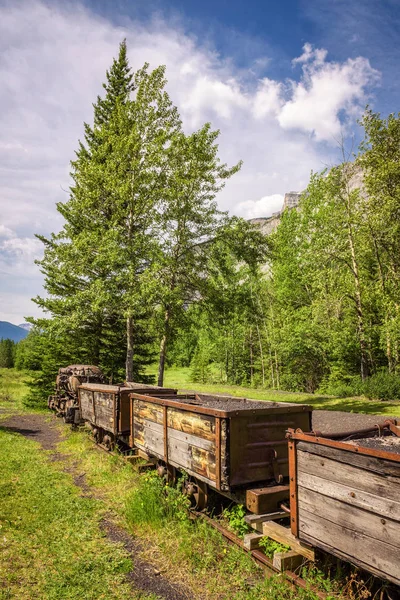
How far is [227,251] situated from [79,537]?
44.6ft

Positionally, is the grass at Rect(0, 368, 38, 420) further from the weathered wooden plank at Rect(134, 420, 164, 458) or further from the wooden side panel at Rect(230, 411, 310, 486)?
the wooden side panel at Rect(230, 411, 310, 486)

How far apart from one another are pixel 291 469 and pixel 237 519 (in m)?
1.75

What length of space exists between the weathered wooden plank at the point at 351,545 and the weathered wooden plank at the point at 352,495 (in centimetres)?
24

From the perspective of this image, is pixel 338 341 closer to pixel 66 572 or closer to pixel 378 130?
pixel 378 130

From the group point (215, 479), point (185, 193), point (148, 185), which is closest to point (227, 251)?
point (185, 193)

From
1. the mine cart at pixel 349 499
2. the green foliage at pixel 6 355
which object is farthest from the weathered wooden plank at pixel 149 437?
the green foliage at pixel 6 355

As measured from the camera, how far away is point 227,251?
17484 mm

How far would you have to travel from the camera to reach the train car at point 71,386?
13.7 metres

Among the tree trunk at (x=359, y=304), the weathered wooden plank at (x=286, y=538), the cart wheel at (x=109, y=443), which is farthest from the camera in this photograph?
the tree trunk at (x=359, y=304)

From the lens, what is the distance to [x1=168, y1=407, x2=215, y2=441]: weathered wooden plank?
5297 mm

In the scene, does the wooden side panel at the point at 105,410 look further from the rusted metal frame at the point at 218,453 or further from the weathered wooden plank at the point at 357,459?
the weathered wooden plank at the point at 357,459

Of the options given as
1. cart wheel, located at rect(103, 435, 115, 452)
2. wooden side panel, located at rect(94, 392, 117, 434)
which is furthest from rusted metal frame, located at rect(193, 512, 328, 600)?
cart wheel, located at rect(103, 435, 115, 452)

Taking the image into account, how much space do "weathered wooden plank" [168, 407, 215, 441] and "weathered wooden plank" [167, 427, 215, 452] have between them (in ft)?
0.16

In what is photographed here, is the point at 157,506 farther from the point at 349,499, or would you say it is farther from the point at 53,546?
the point at 349,499
